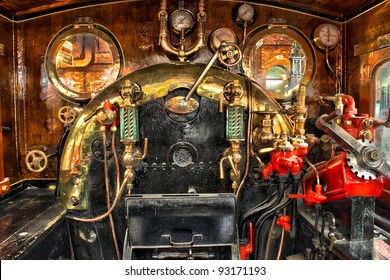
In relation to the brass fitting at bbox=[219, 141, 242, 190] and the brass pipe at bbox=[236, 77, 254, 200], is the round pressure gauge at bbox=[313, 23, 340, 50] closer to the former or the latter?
the brass pipe at bbox=[236, 77, 254, 200]

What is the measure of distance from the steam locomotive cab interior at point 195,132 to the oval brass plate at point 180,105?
11 mm

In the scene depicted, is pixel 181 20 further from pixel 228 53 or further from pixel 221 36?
pixel 228 53

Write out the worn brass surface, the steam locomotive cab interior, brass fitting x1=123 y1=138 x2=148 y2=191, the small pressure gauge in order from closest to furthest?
the steam locomotive cab interior
brass fitting x1=123 y1=138 x2=148 y2=191
the worn brass surface
the small pressure gauge

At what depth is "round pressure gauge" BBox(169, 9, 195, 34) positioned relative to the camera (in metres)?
3.15

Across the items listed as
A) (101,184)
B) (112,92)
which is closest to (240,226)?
(101,184)

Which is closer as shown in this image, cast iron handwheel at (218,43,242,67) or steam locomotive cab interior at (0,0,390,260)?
steam locomotive cab interior at (0,0,390,260)

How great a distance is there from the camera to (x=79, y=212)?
91.7 inches

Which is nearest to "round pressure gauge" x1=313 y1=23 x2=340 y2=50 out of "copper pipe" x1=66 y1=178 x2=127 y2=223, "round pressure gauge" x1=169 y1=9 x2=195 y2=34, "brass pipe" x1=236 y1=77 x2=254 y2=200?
"round pressure gauge" x1=169 y1=9 x2=195 y2=34

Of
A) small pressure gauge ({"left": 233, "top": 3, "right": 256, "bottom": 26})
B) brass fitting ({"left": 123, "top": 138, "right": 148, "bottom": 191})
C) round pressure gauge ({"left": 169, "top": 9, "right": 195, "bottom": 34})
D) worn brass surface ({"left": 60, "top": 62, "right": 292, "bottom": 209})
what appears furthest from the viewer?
small pressure gauge ({"left": 233, "top": 3, "right": 256, "bottom": 26})

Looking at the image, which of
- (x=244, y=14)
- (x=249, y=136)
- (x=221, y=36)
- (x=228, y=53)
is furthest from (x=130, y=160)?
(x=244, y=14)

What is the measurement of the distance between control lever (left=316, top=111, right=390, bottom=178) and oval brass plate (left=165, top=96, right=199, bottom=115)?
967 millimetres

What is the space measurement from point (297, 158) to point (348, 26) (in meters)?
2.42

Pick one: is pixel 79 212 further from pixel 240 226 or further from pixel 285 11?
pixel 285 11

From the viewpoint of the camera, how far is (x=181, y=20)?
124 inches
